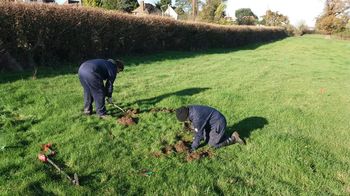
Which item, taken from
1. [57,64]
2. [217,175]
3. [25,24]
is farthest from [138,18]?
[217,175]

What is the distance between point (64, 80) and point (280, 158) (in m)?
7.49

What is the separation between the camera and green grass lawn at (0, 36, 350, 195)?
5.50 meters

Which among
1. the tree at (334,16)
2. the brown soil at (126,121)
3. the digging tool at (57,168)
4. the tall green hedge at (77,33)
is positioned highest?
the tree at (334,16)

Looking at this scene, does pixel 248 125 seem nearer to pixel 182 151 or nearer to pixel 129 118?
pixel 182 151

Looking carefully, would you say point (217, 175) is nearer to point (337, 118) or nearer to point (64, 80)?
point (337, 118)

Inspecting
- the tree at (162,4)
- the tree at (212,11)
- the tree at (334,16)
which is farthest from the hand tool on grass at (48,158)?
the tree at (162,4)

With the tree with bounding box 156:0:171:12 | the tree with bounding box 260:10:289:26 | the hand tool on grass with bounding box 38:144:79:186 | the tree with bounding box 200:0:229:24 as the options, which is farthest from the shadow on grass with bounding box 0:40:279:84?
the tree with bounding box 260:10:289:26

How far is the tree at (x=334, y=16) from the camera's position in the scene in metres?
64.2

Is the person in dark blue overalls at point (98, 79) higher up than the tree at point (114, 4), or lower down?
lower down

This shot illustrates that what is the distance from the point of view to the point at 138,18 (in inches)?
770

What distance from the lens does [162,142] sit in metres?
7.14

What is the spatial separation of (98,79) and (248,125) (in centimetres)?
382

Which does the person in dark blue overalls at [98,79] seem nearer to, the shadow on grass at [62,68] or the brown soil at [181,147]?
the brown soil at [181,147]

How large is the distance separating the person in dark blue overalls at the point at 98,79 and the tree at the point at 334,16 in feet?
214
